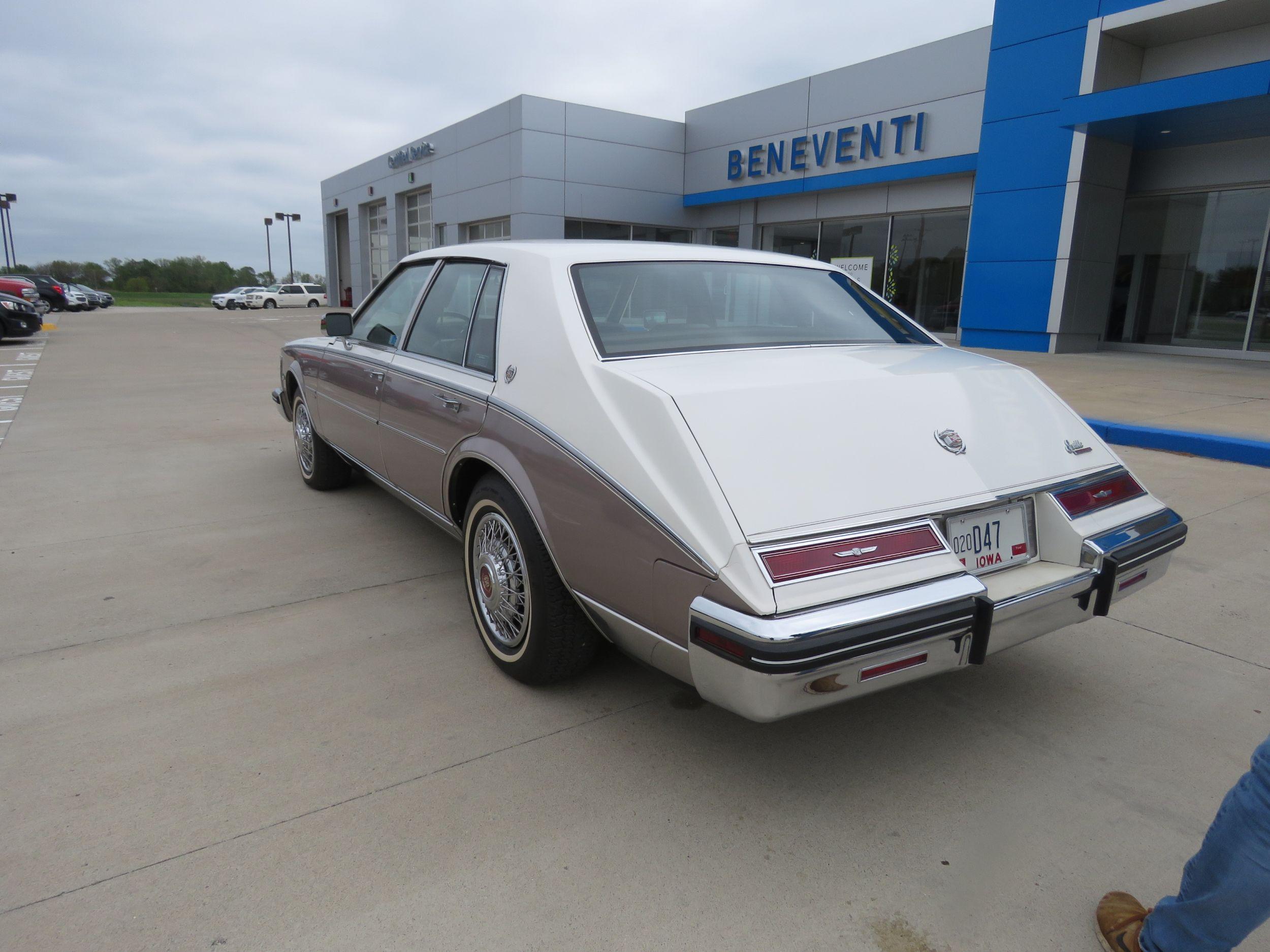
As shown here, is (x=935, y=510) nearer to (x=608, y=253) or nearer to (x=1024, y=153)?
(x=608, y=253)

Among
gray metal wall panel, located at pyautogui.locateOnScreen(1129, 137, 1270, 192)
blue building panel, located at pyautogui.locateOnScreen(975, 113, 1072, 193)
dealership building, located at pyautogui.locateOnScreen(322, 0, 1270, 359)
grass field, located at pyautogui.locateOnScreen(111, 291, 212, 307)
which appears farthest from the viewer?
grass field, located at pyautogui.locateOnScreen(111, 291, 212, 307)

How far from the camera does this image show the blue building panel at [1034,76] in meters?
13.9

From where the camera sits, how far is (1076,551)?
2.52 metres

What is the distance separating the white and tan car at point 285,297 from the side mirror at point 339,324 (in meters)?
40.6

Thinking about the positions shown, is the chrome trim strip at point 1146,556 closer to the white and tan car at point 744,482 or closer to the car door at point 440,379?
the white and tan car at point 744,482

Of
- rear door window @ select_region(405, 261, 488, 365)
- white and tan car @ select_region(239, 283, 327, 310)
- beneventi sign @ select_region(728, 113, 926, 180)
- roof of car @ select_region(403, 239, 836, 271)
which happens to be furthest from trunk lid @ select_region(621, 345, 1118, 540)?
white and tan car @ select_region(239, 283, 327, 310)

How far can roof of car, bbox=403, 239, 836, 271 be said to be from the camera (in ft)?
10.3

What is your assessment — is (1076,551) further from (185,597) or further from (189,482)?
(189,482)

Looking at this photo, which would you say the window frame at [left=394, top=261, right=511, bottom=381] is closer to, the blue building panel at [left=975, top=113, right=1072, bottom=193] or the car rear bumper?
the blue building panel at [left=975, top=113, right=1072, bottom=193]

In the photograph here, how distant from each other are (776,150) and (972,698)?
19789 millimetres

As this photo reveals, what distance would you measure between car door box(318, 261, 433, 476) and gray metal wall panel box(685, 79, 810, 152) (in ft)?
58.1

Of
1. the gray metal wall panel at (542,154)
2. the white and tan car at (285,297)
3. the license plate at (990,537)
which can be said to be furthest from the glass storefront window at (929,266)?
the white and tan car at (285,297)

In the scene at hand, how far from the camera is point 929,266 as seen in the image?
18.3 metres

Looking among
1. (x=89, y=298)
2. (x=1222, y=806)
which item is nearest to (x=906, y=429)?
(x=1222, y=806)
